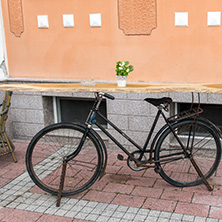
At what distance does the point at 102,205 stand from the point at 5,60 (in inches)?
130

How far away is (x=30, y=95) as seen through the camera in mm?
6523

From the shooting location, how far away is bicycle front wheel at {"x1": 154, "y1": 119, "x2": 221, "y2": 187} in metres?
4.45

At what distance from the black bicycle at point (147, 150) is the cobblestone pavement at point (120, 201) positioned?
143 millimetres

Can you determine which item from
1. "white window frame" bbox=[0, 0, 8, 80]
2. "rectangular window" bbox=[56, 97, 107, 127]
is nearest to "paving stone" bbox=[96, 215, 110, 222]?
"rectangular window" bbox=[56, 97, 107, 127]

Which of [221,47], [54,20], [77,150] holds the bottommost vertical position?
[77,150]

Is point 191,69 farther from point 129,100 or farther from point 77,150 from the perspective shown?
point 77,150

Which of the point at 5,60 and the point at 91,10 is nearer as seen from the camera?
the point at 91,10

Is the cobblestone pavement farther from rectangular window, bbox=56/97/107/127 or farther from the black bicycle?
rectangular window, bbox=56/97/107/127

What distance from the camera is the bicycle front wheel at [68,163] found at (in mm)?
4395

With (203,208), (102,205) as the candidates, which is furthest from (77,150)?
(203,208)

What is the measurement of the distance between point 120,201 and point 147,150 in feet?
2.07

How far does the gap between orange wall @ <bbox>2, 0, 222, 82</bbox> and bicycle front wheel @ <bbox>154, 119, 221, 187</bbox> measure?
3.38ft

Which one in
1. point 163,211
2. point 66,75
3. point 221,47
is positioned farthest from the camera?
point 66,75

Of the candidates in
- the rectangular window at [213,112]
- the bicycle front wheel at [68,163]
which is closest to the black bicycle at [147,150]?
the bicycle front wheel at [68,163]
